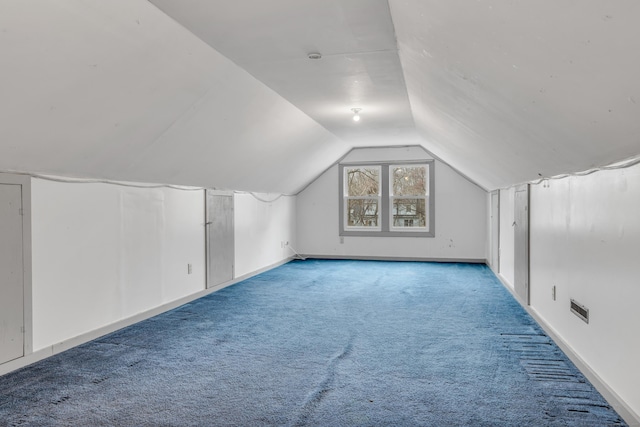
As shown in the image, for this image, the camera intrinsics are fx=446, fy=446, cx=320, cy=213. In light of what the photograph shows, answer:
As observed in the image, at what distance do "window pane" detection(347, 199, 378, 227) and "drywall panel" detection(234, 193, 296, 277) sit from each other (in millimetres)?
1204

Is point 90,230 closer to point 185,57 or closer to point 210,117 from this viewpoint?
point 210,117

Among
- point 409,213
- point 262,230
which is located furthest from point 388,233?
point 262,230

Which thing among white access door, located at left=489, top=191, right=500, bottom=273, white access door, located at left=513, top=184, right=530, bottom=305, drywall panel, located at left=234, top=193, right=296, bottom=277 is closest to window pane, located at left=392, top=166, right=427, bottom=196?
white access door, located at left=489, top=191, right=500, bottom=273

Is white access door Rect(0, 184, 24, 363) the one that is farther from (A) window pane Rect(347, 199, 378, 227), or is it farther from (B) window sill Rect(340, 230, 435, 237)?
(A) window pane Rect(347, 199, 378, 227)

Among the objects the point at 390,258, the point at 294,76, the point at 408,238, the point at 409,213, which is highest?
the point at 294,76

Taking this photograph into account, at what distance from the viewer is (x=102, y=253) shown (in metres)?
3.99

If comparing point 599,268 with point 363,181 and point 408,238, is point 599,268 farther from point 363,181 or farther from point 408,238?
point 363,181

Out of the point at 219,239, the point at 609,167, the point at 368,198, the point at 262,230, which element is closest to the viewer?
the point at 609,167

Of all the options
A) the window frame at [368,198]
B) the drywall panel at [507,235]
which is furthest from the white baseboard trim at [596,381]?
the window frame at [368,198]

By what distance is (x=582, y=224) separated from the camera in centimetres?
316

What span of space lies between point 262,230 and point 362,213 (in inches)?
97.0

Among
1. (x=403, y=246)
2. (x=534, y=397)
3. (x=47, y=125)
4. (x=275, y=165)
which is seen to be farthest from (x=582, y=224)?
(x=403, y=246)

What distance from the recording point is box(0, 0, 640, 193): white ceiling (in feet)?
5.24

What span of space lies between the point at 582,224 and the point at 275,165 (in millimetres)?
4523
